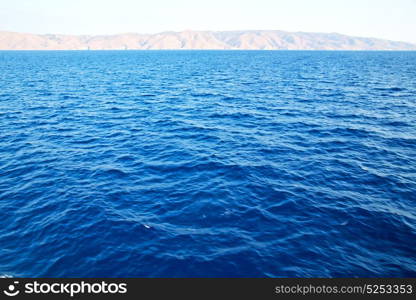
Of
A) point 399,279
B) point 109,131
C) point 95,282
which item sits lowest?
point 399,279

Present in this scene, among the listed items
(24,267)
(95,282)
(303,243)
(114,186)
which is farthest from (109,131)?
(303,243)

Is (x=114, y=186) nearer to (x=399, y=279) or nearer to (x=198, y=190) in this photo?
(x=198, y=190)

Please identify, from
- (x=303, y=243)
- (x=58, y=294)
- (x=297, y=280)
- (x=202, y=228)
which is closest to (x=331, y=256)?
(x=303, y=243)

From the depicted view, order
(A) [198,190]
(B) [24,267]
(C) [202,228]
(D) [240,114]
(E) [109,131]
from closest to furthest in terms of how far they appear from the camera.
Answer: (B) [24,267]
(C) [202,228]
(A) [198,190]
(E) [109,131]
(D) [240,114]

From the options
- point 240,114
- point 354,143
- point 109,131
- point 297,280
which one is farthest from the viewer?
point 240,114

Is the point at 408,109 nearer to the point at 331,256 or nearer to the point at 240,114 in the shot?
the point at 240,114

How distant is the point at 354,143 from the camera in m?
25.7

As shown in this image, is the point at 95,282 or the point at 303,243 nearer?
the point at 95,282

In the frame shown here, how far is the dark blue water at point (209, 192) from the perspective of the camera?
1227cm

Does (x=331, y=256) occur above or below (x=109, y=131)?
below

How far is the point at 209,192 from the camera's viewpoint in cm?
1800

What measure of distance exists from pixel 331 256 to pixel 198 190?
9.24m

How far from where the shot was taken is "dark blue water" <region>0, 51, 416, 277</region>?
12273mm

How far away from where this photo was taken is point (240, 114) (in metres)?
35.4
